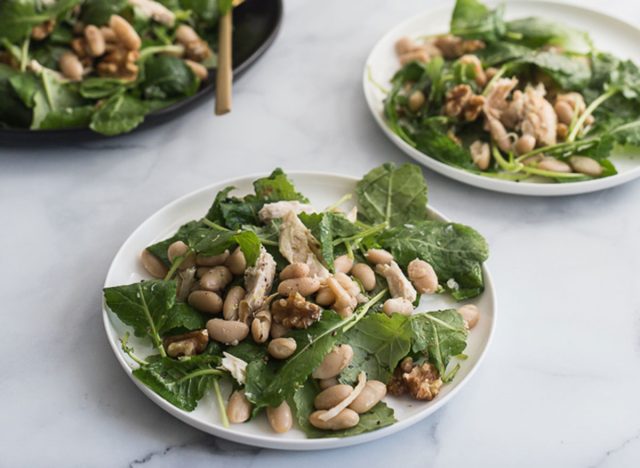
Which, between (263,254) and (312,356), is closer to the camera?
(312,356)

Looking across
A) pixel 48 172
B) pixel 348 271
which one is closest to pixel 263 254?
→ pixel 348 271

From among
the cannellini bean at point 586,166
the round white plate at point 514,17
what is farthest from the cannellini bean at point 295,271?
the cannellini bean at point 586,166

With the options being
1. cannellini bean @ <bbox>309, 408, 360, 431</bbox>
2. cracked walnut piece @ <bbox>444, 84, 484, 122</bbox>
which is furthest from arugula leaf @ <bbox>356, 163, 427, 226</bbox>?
→ cannellini bean @ <bbox>309, 408, 360, 431</bbox>

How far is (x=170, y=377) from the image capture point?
1.77 metres

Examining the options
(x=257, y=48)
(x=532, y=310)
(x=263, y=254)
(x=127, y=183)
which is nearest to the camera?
(x=263, y=254)

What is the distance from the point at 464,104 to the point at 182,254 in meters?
1.03

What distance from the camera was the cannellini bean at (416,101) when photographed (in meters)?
2.59

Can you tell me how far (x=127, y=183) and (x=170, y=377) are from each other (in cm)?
92

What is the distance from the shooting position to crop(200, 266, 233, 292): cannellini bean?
1.92 metres

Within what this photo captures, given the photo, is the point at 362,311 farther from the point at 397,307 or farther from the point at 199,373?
the point at 199,373

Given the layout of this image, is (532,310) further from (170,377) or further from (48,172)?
(48,172)

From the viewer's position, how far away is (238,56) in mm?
2867

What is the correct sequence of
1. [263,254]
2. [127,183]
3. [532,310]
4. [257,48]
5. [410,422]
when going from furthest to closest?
[257,48], [127,183], [532,310], [263,254], [410,422]

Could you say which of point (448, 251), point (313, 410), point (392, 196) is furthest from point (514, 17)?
point (313, 410)
